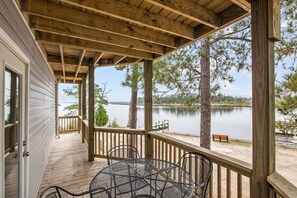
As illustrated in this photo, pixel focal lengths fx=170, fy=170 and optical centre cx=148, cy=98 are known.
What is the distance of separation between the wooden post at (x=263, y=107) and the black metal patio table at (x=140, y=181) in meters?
0.65

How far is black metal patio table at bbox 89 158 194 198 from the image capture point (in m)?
1.86

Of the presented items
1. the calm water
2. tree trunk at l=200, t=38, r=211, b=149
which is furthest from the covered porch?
the calm water

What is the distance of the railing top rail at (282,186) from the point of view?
125 centimetres

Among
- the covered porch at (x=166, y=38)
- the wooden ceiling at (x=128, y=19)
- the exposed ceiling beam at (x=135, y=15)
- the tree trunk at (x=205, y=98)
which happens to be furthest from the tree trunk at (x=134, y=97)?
the exposed ceiling beam at (x=135, y=15)

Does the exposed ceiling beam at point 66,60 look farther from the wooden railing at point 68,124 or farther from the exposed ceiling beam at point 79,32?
the wooden railing at point 68,124

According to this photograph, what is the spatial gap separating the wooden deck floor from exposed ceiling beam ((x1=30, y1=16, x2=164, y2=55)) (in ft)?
9.04

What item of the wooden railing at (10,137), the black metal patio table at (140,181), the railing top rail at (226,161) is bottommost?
the black metal patio table at (140,181)

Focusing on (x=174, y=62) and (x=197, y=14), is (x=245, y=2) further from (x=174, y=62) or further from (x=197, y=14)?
(x=174, y=62)

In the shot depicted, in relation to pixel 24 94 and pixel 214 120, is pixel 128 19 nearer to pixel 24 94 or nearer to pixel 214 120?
pixel 24 94

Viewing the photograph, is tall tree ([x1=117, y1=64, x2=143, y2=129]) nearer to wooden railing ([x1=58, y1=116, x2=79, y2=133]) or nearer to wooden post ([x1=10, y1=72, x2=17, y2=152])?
wooden railing ([x1=58, y1=116, x2=79, y2=133])

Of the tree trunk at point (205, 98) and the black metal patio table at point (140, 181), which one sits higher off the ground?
the tree trunk at point (205, 98)

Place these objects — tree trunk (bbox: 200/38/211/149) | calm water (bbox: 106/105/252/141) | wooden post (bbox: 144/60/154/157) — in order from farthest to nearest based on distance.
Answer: calm water (bbox: 106/105/252/141), tree trunk (bbox: 200/38/211/149), wooden post (bbox: 144/60/154/157)

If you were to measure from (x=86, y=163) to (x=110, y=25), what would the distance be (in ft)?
12.0

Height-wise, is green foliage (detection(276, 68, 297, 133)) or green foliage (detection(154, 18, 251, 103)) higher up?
green foliage (detection(154, 18, 251, 103))
